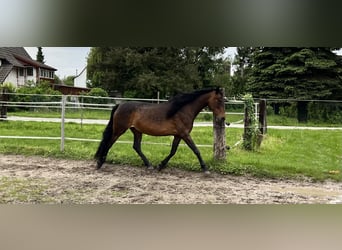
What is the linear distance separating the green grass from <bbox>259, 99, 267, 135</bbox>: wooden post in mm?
167

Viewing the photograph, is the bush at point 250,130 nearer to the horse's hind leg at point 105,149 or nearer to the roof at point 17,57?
the horse's hind leg at point 105,149

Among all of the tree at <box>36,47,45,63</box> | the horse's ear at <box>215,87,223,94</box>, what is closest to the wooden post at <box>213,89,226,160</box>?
the horse's ear at <box>215,87,223,94</box>

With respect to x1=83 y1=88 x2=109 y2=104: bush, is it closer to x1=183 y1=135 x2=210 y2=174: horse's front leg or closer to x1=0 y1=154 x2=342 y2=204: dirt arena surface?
x1=0 y1=154 x2=342 y2=204: dirt arena surface

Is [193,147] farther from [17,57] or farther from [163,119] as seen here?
[17,57]

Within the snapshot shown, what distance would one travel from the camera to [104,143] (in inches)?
168

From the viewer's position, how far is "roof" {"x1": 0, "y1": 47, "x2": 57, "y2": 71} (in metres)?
4.17

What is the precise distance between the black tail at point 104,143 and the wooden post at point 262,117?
1.51m

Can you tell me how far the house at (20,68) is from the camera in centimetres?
419

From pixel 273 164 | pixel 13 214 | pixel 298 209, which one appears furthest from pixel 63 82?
pixel 298 209

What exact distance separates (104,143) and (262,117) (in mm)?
1677

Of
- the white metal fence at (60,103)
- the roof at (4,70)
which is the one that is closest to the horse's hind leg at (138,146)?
the white metal fence at (60,103)
